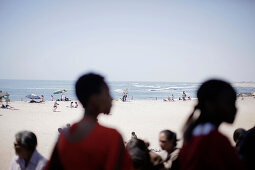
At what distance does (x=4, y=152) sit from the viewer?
9.44 metres

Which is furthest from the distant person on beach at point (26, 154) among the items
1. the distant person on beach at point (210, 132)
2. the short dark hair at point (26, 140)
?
the distant person on beach at point (210, 132)

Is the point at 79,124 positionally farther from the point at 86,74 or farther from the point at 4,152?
the point at 4,152

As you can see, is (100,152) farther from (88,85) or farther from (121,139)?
(88,85)

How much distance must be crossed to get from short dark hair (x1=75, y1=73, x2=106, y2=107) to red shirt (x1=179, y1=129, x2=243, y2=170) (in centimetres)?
88

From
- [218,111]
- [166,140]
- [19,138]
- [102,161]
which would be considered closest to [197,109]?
[218,111]

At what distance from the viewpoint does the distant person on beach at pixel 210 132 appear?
150 cm

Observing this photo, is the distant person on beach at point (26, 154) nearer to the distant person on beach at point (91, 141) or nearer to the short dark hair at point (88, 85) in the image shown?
the distant person on beach at point (91, 141)

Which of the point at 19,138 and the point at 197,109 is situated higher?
the point at 197,109

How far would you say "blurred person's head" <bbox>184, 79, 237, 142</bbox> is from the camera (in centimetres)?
166

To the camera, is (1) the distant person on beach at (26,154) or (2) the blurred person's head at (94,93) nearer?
(2) the blurred person's head at (94,93)

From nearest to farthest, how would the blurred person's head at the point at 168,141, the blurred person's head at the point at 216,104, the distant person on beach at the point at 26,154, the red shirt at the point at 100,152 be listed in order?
the red shirt at the point at 100,152 < the blurred person's head at the point at 216,104 < the distant person on beach at the point at 26,154 < the blurred person's head at the point at 168,141

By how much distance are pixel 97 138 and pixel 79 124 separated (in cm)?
22

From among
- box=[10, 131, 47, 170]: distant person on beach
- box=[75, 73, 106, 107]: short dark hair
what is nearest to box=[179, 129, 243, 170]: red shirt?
box=[75, 73, 106, 107]: short dark hair

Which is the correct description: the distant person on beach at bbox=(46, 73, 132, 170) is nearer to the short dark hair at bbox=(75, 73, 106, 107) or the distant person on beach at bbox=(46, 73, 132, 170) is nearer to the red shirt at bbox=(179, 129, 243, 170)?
the short dark hair at bbox=(75, 73, 106, 107)
